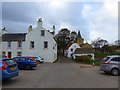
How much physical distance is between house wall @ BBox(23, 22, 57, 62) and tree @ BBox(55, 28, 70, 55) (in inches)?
1673

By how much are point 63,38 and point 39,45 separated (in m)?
44.3

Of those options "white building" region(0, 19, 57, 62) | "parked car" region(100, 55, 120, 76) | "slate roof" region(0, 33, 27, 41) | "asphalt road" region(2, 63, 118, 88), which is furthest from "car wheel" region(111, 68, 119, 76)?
"slate roof" region(0, 33, 27, 41)

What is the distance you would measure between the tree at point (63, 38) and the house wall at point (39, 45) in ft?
139

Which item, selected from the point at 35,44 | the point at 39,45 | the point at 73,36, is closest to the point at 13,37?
the point at 35,44

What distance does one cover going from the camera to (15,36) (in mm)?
56000

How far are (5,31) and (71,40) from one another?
1805 inches

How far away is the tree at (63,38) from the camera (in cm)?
9656

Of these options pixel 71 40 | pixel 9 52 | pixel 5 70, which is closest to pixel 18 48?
pixel 9 52

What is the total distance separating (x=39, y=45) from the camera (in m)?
53.2

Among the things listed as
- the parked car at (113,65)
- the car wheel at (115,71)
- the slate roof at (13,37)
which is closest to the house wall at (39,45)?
the slate roof at (13,37)

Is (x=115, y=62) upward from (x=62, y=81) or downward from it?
upward

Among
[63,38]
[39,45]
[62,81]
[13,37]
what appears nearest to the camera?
[62,81]

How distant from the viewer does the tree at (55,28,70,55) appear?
96.6 meters

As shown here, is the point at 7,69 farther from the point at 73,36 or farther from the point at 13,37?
the point at 73,36
